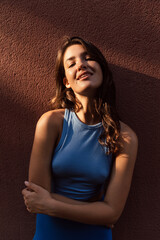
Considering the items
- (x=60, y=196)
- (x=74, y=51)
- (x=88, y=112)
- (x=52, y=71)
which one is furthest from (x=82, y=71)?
(x=60, y=196)

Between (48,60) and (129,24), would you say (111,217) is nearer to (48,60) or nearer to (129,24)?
(48,60)

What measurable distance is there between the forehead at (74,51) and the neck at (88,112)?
0.91 ft

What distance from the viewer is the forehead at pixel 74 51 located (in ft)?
4.83

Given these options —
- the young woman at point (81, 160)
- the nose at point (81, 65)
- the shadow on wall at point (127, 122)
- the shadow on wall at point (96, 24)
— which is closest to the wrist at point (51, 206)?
the young woman at point (81, 160)

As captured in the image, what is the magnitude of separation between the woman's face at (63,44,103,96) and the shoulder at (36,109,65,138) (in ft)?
0.68

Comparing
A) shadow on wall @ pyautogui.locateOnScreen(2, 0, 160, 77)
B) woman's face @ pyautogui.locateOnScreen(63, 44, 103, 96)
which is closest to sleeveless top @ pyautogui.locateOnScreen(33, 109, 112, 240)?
woman's face @ pyautogui.locateOnScreen(63, 44, 103, 96)

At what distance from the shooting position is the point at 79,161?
1420 mm

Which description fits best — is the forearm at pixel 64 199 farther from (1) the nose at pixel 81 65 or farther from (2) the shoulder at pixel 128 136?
(1) the nose at pixel 81 65

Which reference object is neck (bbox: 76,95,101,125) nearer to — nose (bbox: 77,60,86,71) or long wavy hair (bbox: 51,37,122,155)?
long wavy hair (bbox: 51,37,122,155)

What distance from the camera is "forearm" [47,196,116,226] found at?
1.35 metres

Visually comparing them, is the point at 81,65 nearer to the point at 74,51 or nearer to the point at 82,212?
the point at 74,51

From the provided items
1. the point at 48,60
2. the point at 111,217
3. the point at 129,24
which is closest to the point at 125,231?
the point at 111,217

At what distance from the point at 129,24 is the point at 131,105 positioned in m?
0.62

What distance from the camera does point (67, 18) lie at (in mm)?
1759
